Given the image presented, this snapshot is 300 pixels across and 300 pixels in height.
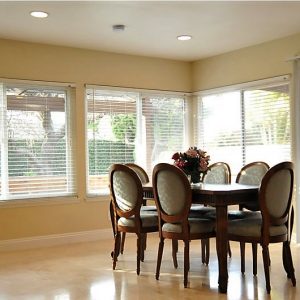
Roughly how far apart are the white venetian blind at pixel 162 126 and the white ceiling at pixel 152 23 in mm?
841

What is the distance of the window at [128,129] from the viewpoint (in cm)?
632

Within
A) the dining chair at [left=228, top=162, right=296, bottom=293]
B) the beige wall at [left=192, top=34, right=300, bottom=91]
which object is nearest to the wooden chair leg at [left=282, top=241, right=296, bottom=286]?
the dining chair at [left=228, top=162, right=296, bottom=293]

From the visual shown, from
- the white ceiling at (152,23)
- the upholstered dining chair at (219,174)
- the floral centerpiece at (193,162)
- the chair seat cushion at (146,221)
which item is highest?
the white ceiling at (152,23)

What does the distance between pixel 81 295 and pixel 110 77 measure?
11.3 feet

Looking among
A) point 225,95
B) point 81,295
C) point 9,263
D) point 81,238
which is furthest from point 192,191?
point 225,95

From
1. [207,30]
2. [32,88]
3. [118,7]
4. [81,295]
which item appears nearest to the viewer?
[81,295]

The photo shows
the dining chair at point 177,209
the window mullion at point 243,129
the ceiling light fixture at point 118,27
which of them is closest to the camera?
the dining chair at point 177,209

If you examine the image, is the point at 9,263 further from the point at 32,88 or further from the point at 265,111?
the point at 265,111

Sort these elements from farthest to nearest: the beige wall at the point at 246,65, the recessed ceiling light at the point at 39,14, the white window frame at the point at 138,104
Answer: the white window frame at the point at 138,104 → the beige wall at the point at 246,65 → the recessed ceiling light at the point at 39,14

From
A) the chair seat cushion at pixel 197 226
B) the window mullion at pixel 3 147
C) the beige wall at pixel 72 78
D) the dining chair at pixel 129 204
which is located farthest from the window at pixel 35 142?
the chair seat cushion at pixel 197 226

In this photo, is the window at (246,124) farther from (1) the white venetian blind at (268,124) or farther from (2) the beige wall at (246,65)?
(2) the beige wall at (246,65)

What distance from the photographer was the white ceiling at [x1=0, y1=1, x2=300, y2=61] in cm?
446

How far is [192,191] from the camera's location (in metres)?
3.97

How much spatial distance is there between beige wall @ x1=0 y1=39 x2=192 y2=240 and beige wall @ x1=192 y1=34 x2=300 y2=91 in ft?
1.77
